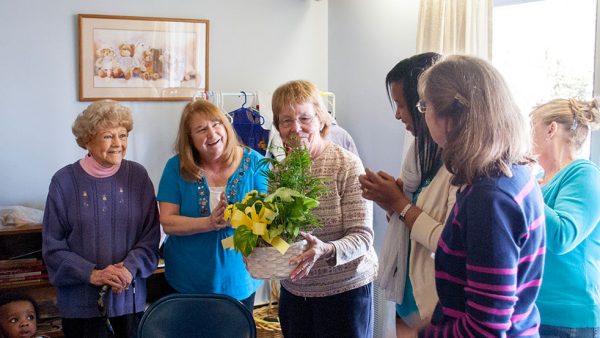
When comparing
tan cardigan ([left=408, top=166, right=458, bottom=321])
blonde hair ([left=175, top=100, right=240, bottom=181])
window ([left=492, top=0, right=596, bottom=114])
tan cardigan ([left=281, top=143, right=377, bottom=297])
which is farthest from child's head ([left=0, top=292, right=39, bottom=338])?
window ([left=492, top=0, right=596, bottom=114])

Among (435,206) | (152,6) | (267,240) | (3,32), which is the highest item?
(152,6)

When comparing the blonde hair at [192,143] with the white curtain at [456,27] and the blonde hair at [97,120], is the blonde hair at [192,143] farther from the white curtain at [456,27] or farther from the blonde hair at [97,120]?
the white curtain at [456,27]

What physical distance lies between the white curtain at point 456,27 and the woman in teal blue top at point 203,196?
1.18 meters

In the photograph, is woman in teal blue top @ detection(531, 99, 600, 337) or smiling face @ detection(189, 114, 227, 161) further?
smiling face @ detection(189, 114, 227, 161)

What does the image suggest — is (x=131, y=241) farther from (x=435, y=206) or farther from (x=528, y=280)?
(x=528, y=280)

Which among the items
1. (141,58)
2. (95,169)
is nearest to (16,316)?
(95,169)

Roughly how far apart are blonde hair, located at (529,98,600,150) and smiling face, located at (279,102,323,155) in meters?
0.76

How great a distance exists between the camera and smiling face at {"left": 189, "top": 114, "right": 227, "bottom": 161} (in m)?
2.24

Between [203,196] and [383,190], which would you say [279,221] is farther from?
[203,196]

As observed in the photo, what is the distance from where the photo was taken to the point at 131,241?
2324mm

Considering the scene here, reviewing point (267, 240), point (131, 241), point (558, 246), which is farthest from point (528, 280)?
point (131, 241)

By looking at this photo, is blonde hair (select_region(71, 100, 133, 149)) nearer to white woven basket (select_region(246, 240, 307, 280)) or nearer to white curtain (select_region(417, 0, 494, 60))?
white woven basket (select_region(246, 240, 307, 280))

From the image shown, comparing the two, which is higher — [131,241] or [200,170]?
[200,170]

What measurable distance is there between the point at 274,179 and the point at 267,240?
0.20m
